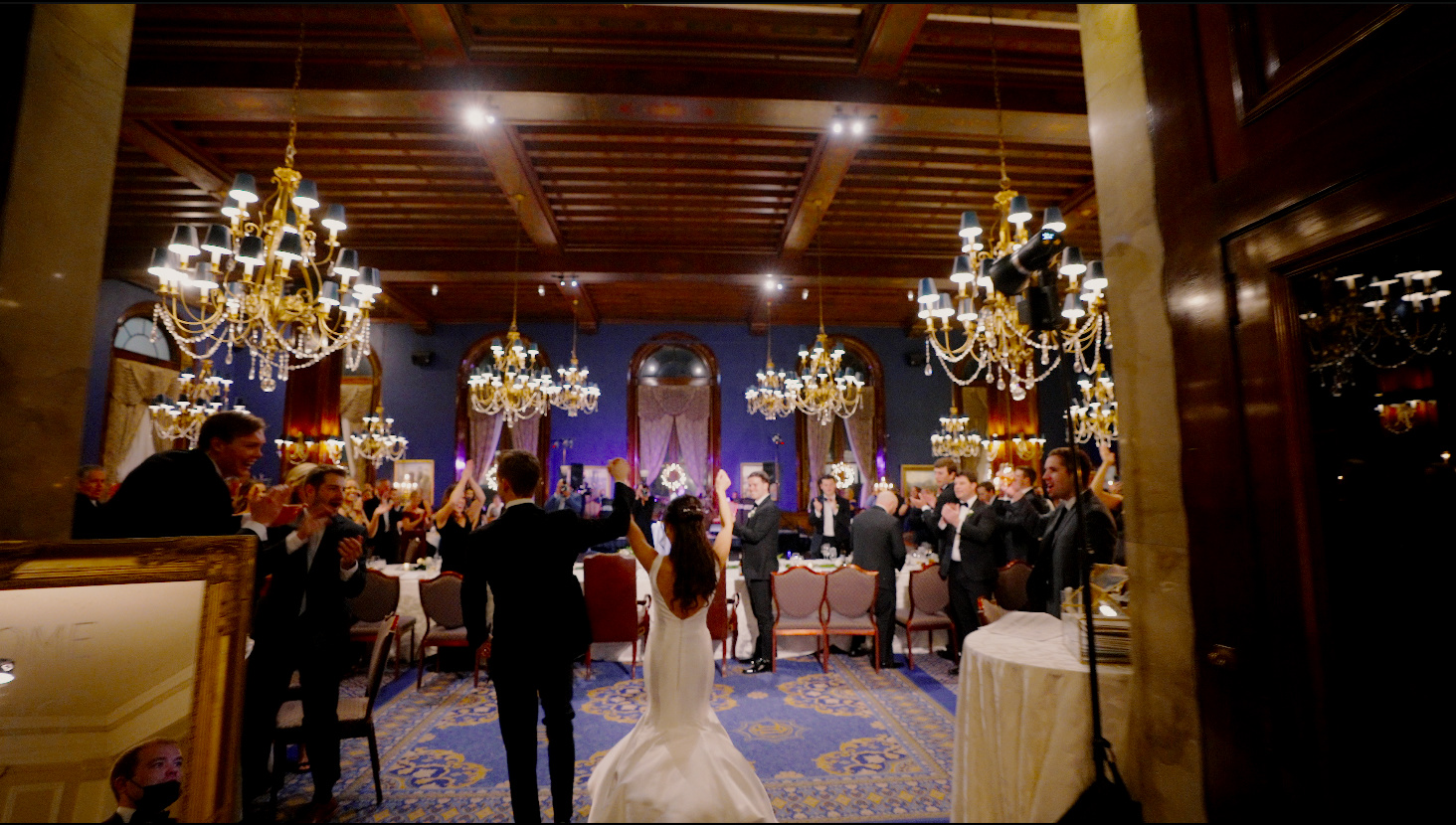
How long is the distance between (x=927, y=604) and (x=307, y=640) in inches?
180

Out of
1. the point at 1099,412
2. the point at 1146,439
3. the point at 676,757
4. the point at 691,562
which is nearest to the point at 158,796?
the point at 676,757

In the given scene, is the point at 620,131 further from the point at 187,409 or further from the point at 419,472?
the point at 419,472

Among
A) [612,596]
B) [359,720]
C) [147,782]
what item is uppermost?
[147,782]

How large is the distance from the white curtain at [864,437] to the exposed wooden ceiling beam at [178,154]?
1041 centimetres

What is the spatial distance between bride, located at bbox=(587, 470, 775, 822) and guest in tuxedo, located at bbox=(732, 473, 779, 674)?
2329 mm

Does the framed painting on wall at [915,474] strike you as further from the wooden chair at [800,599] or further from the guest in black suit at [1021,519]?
the wooden chair at [800,599]

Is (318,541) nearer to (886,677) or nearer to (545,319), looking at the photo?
(886,677)

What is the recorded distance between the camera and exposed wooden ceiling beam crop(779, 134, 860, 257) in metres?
5.51

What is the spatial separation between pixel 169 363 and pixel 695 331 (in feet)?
31.3

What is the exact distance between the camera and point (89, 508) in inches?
147

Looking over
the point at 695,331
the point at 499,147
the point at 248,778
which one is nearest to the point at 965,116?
the point at 499,147

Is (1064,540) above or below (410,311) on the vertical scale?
below

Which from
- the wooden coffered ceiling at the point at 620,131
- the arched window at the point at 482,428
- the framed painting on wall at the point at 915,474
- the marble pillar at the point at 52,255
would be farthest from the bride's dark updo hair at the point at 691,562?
the framed painting on wall at the point at 915,474

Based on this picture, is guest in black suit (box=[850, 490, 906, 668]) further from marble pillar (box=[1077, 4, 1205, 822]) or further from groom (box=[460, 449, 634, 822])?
marble pillar (box=[1077, 4, 1205, 822])
